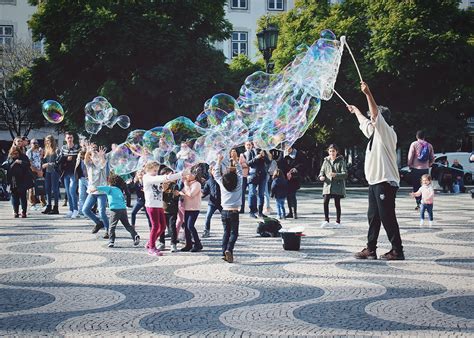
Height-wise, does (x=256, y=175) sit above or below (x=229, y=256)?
A: above

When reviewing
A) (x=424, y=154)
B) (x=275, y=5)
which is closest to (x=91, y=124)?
(x=424, y=154)

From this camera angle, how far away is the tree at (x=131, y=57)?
28.2 meters

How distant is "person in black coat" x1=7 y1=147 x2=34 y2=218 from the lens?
1463 centimetres

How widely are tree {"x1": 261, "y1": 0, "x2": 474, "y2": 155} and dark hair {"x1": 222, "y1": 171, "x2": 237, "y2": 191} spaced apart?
24.6 m

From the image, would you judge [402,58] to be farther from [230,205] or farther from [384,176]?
[230,205]

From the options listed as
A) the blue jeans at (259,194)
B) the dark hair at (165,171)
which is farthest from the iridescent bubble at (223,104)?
the blue jeans at (259,194)

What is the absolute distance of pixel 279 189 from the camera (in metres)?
14.1

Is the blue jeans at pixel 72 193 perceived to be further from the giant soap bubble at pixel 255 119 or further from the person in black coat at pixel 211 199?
the person in black coat at pixel 211 199

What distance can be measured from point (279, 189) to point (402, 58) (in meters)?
20.2

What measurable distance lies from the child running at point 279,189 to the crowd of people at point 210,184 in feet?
0.07

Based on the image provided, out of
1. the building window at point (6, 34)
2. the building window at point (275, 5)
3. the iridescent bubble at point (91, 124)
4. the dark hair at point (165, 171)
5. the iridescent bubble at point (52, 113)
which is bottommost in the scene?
the dark hair at point (165, 171)

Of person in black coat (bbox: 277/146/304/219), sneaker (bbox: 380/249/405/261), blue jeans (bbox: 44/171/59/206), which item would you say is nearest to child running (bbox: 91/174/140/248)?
sneaker (bbox: 380/249/405/261)

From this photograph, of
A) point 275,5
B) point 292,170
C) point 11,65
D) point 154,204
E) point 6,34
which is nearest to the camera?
point 154,204

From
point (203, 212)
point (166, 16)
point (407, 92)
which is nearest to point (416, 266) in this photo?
point (203, 212)
